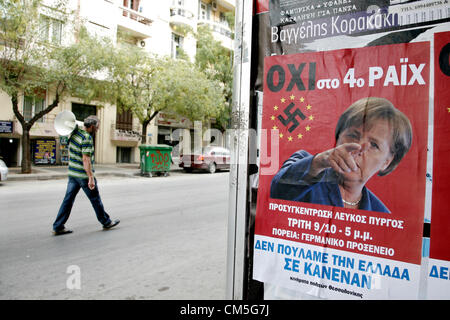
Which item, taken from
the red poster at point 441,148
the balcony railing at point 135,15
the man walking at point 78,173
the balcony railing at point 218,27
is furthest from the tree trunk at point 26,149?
the balcony railing at point 218,27

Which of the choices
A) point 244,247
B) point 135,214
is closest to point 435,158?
point 244,247

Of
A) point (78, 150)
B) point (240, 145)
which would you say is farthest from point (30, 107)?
point (240, 145)

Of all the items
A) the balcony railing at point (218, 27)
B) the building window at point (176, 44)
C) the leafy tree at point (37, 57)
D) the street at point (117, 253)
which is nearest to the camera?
the street at point (117, 253)

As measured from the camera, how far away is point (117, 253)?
4371 millimetres

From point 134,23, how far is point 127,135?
7.08 meters

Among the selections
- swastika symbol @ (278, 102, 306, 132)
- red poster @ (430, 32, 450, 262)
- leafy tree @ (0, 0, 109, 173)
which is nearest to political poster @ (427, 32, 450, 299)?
red poster @ (430, 32, 450, 262)

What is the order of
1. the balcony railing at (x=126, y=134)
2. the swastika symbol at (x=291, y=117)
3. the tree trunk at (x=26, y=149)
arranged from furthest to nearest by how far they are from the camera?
the balcony railing at (x=126, y=134), the tree trunk at (x=26, y=149), the swastika symbol at (x=291, y=117)

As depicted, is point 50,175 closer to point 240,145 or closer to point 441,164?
point 240,145

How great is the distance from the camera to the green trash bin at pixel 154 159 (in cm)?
1534

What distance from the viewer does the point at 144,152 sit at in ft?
50.7

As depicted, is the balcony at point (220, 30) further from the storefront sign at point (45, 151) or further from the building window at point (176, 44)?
the storefront sign at point (45, 151)

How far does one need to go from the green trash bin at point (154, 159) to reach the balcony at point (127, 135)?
6.53 metres
